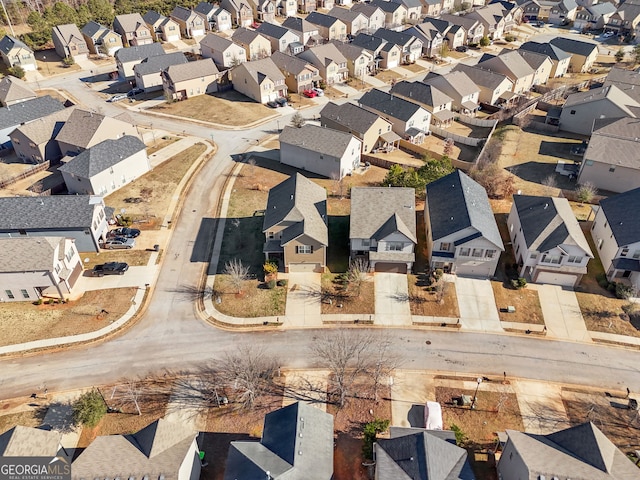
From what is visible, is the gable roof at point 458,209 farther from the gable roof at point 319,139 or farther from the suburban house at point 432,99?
the suburban house at point 432,99

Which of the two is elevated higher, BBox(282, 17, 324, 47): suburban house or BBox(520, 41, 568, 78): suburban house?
BBox(282, 17, 324, 47): suburban house

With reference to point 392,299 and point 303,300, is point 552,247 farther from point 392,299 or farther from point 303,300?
point 303,300

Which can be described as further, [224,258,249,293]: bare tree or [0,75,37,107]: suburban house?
[0,75,37,107]: suburban house

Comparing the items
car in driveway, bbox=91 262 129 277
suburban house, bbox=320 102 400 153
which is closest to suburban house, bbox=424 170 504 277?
suburban house, bbox=320 102 400 153

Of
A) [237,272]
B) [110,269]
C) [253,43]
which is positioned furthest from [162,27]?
[237,272]

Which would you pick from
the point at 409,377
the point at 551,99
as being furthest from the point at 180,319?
the point at 551,99

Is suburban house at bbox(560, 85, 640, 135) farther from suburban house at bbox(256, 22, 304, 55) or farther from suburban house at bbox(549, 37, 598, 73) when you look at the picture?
suburban house at bbox(256, 22, 304, 55)

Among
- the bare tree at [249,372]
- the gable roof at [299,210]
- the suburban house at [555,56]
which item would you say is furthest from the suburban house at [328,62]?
the bare tree at [249,372]
